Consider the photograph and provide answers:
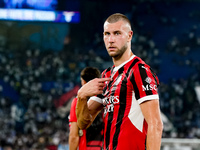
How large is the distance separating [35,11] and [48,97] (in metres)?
7.47

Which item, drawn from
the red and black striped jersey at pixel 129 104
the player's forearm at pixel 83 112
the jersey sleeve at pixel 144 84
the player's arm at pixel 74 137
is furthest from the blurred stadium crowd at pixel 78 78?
the jersey sleeve at pixel 144 84

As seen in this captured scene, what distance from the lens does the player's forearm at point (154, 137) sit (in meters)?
2.18

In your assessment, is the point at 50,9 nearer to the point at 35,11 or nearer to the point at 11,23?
the point at 35,11

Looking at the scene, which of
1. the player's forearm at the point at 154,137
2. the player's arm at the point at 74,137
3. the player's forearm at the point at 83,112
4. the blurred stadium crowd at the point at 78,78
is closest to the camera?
the player's forearm at the point at 154,137

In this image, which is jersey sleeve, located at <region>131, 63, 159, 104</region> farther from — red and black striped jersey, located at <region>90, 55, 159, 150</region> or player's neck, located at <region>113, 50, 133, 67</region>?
player's neck, located at <region>113, 50, 133, 67</region>

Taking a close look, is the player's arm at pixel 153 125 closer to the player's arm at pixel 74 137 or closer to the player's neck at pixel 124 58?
the player's neck at pixel 124 58

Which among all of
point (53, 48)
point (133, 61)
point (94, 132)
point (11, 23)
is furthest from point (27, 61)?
point (133, 61)

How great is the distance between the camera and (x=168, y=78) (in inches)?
865

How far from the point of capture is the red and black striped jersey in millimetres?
2298

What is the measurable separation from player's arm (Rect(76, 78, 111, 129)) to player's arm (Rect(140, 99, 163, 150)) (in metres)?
0.47

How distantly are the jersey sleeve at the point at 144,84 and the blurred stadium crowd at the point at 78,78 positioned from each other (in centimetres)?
1179

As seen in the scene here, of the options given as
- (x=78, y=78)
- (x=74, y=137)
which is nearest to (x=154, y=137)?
(x=74, y=137)

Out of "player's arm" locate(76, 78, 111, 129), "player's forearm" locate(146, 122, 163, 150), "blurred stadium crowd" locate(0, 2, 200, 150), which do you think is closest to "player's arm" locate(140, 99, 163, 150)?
"player's forearm" locate(146, 122, 163, 150)

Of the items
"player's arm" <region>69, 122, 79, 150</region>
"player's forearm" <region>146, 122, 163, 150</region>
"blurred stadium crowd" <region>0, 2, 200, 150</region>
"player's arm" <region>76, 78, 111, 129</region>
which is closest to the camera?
"player's forearm" <region>146, 122, 163, 150</region>
